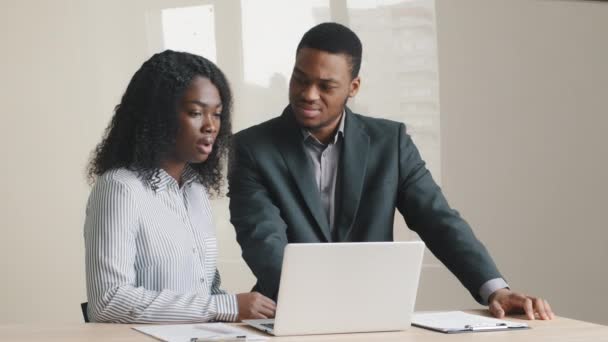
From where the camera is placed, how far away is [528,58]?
16.5 ft

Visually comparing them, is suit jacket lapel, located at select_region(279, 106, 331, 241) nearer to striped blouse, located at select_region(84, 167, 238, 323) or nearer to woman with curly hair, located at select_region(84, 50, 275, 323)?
woman with curly hair, located at select_region(84, 50, 275, 323)

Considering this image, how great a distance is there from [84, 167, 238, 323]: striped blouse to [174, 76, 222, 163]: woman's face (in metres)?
0.09

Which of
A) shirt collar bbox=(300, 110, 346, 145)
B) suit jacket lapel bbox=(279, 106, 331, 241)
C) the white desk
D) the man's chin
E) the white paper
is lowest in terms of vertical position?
the white paper

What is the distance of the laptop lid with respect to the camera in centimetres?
204

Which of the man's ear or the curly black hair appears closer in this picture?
the curly black hair

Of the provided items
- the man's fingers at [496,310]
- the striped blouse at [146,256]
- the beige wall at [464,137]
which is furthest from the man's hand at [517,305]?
the beige wall at [464,137]

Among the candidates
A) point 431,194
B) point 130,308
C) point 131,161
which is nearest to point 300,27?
point 431,194

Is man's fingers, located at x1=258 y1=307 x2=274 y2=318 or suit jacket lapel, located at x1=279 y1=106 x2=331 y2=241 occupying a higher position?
suit jacket lapel, located at x1=279 y1=106 x2=331 y2=241

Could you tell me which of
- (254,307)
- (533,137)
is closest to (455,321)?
(254,307)

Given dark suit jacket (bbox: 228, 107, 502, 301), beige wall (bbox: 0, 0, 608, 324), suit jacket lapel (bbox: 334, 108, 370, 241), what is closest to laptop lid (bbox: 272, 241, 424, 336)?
dark suit jacket (bbox: 228, 107, 502, 301)

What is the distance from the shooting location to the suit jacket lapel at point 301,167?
285cm

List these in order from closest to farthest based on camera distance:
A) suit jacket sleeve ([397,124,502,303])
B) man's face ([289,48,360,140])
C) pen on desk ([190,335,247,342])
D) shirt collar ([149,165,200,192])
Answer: pen on desk ([190,335,247,342]) → shirt collar ([149,165,200,192]) → suit jacket sleeve ([397,124,502,303]) → man's face ([289,48,360,140])

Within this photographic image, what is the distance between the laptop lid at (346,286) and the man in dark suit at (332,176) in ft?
1.94

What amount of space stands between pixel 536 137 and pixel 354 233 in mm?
2408
